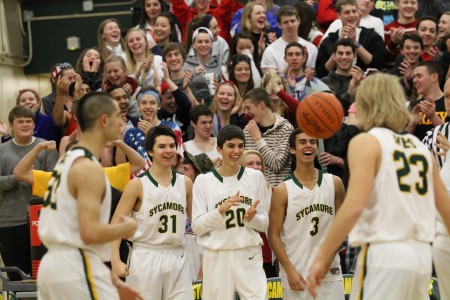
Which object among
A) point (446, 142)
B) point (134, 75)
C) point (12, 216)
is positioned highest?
point (134, 75)

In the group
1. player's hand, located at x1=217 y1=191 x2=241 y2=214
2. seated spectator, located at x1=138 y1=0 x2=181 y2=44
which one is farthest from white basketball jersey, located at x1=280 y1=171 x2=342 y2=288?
seated spectator, located at x1=138 y1=0 x2=181 y2=44

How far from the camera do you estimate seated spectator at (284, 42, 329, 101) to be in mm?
11852

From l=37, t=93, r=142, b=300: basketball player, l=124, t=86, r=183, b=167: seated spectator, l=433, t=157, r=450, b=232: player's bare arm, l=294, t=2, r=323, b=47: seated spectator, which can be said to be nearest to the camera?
l=37, t=93, r=142, b=300: basketball player

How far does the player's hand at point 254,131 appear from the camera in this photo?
1034cm

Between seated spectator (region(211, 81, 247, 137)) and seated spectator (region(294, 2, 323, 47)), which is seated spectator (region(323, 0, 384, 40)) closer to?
seated spectator (region(294, 2, 323, 47))

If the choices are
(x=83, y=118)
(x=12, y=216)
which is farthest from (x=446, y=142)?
(x=12, y=216)

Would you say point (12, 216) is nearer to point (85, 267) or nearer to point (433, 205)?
point (85, 267)

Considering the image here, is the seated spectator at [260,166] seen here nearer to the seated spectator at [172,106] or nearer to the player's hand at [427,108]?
the player's hand at [427,108]

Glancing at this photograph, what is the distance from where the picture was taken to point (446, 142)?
7816 mm

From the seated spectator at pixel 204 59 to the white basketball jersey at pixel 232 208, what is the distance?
156 inches

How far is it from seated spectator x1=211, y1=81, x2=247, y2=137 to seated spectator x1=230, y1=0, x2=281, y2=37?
2.47 metres

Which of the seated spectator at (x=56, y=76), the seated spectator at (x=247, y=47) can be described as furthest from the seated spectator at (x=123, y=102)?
the seated spectator at (x=247, y=47)

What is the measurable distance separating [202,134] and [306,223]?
9.79 feet

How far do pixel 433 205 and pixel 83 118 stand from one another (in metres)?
2.40
